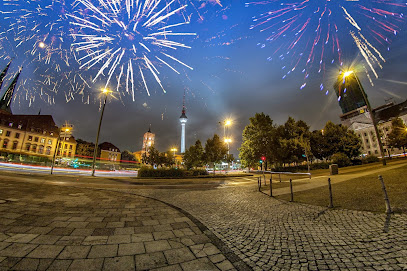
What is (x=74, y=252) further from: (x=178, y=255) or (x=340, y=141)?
(x=340, y=141)

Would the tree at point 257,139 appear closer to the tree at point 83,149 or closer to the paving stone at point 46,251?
the paving stone at point 46,251

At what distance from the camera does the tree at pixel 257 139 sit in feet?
123

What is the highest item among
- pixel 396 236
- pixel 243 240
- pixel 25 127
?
pixel 25 127

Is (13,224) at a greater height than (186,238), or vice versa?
(13,224)

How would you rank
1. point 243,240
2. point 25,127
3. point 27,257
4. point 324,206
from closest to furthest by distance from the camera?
point 27,257, point 243,240, point 324,206, point 25,127

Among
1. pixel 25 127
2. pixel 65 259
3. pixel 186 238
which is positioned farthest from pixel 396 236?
pixel 25 127

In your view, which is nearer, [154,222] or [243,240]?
[243,240]

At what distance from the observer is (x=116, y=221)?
14.3 ft

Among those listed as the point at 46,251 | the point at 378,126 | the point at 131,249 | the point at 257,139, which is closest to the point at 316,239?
the point at 131,249

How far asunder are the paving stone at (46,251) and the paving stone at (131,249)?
3.10 ft

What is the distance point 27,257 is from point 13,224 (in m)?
2.04

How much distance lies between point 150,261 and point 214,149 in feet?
142

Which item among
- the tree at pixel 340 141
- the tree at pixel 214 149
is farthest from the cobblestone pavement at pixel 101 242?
the tree at pixel 340 141

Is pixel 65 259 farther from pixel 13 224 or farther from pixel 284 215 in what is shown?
pixel 284 215
